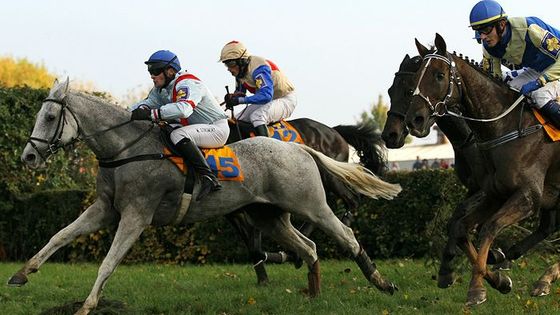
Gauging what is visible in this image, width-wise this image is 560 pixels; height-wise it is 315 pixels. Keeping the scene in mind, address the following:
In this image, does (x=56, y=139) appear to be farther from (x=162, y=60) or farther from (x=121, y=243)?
(x=162, y=60)

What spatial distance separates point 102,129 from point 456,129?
3.35 m

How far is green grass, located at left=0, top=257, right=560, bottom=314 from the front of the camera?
329 inches

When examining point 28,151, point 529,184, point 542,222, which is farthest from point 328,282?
point 28,151

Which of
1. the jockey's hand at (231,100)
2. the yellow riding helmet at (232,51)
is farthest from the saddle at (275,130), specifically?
the yellow riding helmet at (232,51)

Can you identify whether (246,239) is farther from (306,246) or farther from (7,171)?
(7,171)

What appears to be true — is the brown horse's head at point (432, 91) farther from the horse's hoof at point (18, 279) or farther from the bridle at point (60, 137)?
the horse's hoof at point (18, 279)

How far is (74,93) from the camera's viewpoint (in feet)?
27.3

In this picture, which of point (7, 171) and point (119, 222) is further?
point (7, 171)

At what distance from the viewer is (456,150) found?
9266 millimetres

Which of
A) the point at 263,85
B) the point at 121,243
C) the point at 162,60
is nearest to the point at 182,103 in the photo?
the point at 162,60

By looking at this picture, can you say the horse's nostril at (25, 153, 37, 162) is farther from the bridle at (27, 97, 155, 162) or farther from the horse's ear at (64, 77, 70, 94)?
the horse's ear at (64, 77, 70, 94)

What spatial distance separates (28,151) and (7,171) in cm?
752

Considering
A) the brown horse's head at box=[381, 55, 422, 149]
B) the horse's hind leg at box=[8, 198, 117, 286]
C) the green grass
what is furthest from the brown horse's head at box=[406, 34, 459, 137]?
the horse's hind leg at box=[8, 198, 117, 286]

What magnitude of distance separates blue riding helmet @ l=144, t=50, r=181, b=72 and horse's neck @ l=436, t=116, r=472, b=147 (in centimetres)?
259
